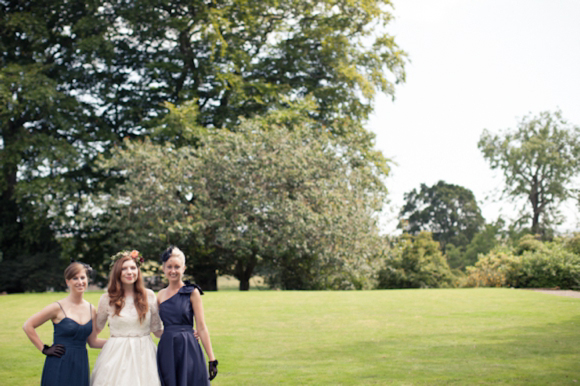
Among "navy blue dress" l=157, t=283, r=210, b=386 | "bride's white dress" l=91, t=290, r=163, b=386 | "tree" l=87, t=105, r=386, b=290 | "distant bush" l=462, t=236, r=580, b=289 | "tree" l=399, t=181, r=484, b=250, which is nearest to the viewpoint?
"bride's white dress" l=91, t=290, r=163, b=386

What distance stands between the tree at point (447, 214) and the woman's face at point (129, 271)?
6151 cm

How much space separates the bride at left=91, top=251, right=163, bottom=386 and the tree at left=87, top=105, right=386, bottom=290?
15689mm

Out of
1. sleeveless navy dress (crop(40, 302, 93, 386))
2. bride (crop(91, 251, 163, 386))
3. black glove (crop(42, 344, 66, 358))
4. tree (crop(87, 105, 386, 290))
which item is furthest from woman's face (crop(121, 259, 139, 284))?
tree (crop(87, 105, 386, 290))

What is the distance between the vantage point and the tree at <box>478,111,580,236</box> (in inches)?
1834

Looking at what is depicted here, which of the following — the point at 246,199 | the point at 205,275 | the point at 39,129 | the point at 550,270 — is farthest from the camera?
the point at 39,129

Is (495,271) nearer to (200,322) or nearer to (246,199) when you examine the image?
(246,199)

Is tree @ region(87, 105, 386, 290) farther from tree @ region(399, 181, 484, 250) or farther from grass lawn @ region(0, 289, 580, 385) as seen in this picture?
tree @ region(399, 181, 484, 250)

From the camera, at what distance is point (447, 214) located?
6562 centimetres

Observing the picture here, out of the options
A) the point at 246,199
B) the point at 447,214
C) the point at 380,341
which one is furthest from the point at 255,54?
the point at 447,214

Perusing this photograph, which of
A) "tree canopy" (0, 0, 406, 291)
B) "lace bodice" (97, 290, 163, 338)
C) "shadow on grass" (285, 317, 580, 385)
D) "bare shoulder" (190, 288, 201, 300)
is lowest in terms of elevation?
"shadow on grass" (285, 317, 580, 385)

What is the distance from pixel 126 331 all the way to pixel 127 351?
170mm

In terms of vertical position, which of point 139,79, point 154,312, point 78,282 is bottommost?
point 154,312

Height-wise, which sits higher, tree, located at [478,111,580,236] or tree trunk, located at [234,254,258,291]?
tree, located at [478,111,580,236]

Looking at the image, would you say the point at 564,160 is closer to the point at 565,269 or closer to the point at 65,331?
the point at 565,269
